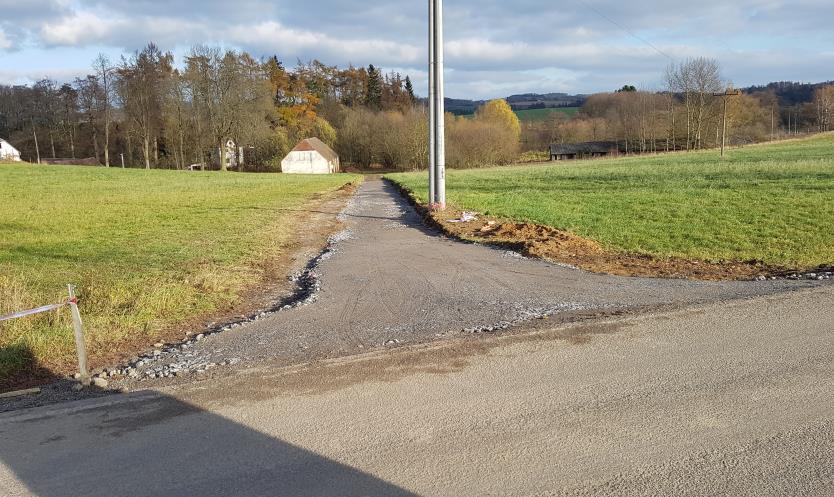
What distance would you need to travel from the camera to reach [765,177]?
2969 centimetres

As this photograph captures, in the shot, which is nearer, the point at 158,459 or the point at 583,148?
the point at 158,459

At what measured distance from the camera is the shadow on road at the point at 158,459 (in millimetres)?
3711

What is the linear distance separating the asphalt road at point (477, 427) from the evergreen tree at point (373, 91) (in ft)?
393

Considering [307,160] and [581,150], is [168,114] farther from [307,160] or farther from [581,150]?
[581,150]

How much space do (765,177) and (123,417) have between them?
3212cm

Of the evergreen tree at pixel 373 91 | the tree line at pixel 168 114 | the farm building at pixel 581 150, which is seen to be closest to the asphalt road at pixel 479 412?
the tree line at pixel 168 114

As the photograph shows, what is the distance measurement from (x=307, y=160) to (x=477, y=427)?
8832 cm

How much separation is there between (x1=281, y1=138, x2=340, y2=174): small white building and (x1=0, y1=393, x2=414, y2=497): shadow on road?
84719mm

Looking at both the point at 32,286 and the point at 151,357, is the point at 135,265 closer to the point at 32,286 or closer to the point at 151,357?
the point at 32,286

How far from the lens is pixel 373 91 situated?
124 m

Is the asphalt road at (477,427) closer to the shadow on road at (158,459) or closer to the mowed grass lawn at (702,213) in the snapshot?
the shadow on road at (158,459)

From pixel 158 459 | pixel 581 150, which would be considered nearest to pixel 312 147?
pixel 581 150

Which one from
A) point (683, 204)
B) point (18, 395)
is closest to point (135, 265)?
point (18, 395)

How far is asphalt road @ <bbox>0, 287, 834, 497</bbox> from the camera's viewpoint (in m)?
3.72
